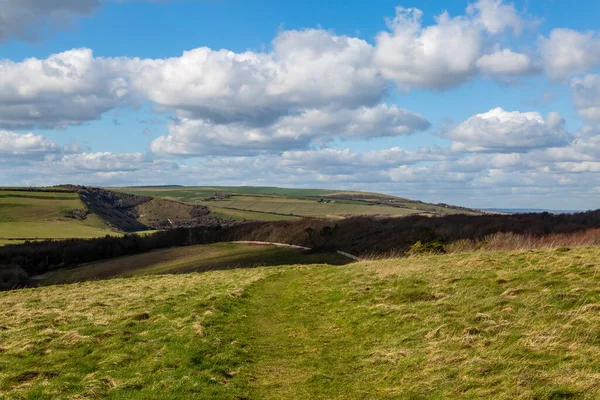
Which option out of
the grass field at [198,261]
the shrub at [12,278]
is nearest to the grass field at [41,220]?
the shrub at [12,278]

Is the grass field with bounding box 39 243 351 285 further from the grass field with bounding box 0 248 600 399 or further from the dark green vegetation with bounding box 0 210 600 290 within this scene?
the grass field with bounding box 0 248 600 399

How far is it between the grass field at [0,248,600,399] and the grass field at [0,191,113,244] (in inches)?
4803

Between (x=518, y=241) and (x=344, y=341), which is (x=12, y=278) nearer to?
(x=518, y=241)

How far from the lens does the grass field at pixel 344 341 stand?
10.8 meters

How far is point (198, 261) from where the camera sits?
6009cm

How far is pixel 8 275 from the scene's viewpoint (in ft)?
221

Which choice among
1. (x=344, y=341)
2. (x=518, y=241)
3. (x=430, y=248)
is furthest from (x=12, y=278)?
(x=344, y=341)

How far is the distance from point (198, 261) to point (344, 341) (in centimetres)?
4705

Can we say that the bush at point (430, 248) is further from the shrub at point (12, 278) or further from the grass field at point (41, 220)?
the grass field at point (41, 220)

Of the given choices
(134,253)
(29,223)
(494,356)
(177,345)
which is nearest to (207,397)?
(177,345)

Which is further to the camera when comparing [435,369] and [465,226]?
[465,226]

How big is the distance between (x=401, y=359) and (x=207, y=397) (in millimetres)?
4992

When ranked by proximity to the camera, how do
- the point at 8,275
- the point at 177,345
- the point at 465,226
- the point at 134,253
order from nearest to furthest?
1. the point at 177,345
2. the point at 465,226
3. the point at 8,275
4. the point at 134,253

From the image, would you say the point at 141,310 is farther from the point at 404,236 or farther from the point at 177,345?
the point at 404,236
